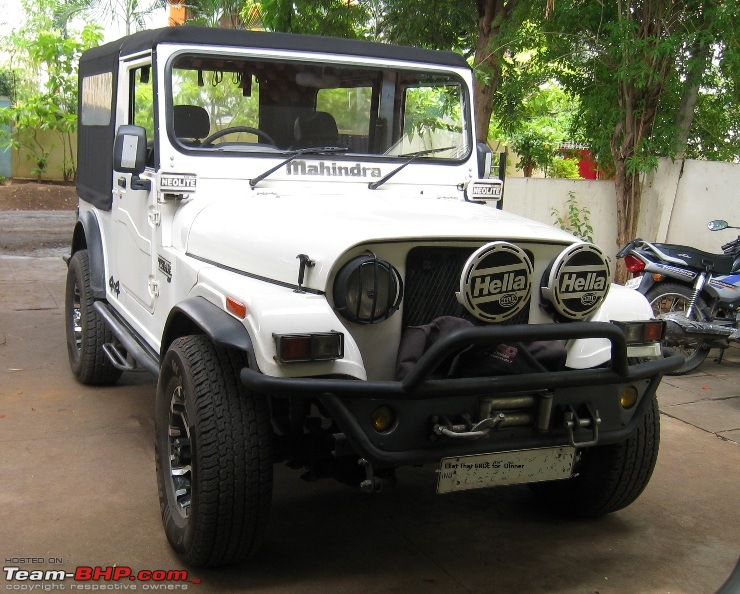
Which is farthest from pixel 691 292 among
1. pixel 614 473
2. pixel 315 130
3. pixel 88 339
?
pixel 88 339

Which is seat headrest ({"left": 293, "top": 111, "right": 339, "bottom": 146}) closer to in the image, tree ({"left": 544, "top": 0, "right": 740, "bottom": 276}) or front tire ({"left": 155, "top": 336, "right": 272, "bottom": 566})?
front tire ({"left": 155, "top": 336, "right": 272, "bottom": 566})

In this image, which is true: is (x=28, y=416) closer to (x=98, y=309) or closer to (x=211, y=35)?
(x=98, y=309)

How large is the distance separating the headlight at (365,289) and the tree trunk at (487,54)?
5.64m

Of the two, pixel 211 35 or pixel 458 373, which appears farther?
pixel 211 35

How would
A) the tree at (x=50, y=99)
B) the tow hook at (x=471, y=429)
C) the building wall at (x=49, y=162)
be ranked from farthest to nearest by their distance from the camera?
the building wall at (x=49, y=162) → the tree at (x=50, y=99) → the tow hook at (x=471, y=429)

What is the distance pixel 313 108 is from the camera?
173 inches

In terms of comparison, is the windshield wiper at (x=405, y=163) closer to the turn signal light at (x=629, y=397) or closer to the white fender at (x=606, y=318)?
the white fender at (x=606, y=318)

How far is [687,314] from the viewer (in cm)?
642

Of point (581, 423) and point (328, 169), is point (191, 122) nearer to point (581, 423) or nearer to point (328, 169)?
point (328, 169)

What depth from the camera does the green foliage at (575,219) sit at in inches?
344

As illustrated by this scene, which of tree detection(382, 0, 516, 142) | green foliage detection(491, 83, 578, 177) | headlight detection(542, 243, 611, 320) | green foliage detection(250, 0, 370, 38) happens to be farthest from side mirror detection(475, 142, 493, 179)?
green foliage detection(491, 83, 578, 177)

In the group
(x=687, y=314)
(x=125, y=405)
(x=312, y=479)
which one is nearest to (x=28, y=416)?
(x=125, y=405)

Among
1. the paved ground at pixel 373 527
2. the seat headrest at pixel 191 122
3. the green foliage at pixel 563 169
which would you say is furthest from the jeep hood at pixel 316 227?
Result: the green foliage at pixel 563 169

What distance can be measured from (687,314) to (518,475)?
3757 mm
